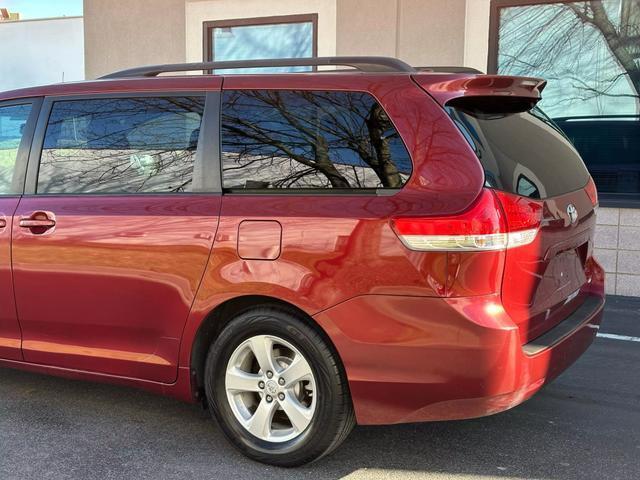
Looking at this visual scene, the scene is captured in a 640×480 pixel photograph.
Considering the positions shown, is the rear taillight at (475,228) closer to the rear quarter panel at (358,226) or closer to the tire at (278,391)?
the rear quarter panel at (358,226)

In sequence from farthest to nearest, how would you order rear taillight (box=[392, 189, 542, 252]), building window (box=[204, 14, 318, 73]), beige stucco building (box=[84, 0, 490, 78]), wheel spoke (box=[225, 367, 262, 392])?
1. building window (box=[204, 14, 318, 73])
2. beige stucco building (box=[84, 0, 490, 78])
3. wheel spoke (box=[225, 367, 262, 392])
4. rear taillight (box=[392, 189, 542, 252])

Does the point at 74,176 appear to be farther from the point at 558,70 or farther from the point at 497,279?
the point at 558,70

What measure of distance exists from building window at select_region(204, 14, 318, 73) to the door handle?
16.3 ft

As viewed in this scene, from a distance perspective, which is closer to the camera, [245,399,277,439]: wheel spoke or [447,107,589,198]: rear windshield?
[447,107,589,198]: rear windshield

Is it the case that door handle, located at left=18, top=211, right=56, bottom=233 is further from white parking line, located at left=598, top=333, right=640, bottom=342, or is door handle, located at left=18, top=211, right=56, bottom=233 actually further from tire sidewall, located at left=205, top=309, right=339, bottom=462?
white parking line, located at left=598, top=333, right=640, bottom=342

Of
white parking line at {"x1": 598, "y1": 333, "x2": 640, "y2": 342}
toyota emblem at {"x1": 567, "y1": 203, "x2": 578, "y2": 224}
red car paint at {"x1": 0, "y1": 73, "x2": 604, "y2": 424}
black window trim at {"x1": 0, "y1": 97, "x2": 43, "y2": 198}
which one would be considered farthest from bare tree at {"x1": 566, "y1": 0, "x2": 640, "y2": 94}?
black window trim at {"x1": 0, "y1": 97, "x2": 43, "y2": 198}

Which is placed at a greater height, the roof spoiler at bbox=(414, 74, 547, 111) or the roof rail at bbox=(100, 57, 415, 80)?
the roof rail at bbox=(100, 57, 415, 80)

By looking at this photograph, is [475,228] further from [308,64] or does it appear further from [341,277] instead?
[308,64]

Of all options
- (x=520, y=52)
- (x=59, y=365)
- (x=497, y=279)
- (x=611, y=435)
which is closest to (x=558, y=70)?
(x=520, y=52)

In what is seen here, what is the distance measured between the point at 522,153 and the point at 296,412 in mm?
1467

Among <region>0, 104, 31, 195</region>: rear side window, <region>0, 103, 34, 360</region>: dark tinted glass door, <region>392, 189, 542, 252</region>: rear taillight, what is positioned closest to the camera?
<region>392, 189, 542, 252</region>: rear taillight

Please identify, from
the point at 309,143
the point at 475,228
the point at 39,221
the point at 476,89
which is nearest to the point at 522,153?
the point at 476,89

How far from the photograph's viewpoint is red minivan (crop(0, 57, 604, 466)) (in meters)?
2.61

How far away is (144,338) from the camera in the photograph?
3150 millimetres
